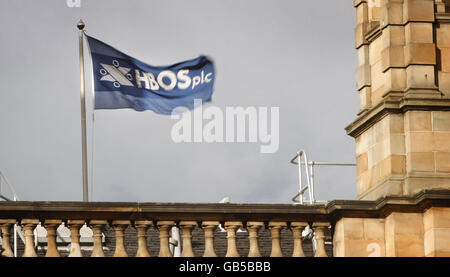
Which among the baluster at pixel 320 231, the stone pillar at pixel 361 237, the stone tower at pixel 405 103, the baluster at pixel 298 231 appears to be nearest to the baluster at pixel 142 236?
the baluster at pixel 298 231

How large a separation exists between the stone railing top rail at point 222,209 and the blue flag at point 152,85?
212 inches

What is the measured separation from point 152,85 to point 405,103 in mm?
6474

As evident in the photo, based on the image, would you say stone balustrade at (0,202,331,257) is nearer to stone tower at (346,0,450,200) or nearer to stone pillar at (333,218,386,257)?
stone pillar at (333,218,386,257)

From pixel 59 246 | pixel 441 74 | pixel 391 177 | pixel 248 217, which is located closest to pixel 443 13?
pixel 441 74

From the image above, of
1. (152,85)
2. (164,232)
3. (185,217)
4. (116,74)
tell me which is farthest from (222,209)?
(116,74)

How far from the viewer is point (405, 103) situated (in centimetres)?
2592

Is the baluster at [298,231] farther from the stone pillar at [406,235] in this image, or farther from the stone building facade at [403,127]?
the stone pillar at [406,235]

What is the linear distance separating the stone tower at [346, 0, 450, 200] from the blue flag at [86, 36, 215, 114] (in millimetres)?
4628

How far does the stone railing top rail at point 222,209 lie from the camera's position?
25109 mm

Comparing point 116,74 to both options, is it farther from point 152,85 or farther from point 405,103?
point 405,103
